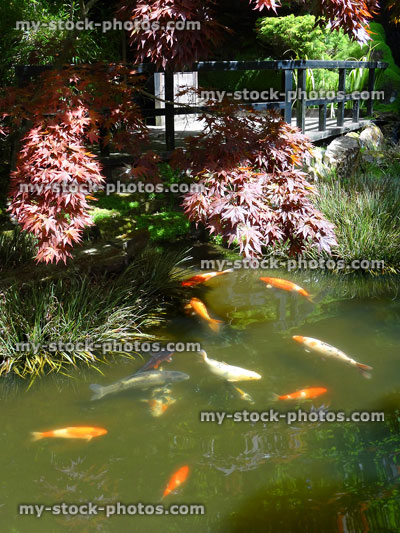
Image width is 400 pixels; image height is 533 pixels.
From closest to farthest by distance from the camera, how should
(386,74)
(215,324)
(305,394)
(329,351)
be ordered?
(305,394), (329,351), (215,324), (386,74)

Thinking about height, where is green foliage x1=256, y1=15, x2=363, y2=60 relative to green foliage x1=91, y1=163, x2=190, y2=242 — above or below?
above

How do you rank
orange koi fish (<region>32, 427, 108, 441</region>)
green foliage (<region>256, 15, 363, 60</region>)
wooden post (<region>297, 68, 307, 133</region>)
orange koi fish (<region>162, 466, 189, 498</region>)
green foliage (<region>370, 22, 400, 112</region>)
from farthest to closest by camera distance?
green foliage (<region>370, 22, 400, 112</region>), green foliage (<region>256, 15, 363, 60</region>), wooden post (<region>297, 68, 307, 133</region>), orange koi fish (<region>32, 427, 108, 441</region>), orange koi fish (<region>162, 466, 189, 498</region>)

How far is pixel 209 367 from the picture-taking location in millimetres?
4312

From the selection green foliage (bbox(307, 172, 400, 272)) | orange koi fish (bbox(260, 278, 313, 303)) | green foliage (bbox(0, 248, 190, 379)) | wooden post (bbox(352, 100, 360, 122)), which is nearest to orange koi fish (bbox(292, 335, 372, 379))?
Result: orange koi fish (bbox(260, 278, 313, 303))

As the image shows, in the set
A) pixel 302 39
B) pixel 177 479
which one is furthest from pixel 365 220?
pixel 302 39

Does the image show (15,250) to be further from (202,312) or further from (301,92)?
(301,92)

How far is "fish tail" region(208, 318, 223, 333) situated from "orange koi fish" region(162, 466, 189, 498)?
1779 mm

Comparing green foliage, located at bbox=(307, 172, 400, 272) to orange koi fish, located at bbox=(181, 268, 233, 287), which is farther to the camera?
green foliage, located at bbox=(307, 172, 400, 272)

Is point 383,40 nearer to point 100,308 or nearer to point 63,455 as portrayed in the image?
point 100,308

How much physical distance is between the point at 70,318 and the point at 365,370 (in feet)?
7.29

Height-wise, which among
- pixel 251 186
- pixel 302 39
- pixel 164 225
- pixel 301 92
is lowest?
pixel 164 225

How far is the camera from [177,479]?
3.22 meters

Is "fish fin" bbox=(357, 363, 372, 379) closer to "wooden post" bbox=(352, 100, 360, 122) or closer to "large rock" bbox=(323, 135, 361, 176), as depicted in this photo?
"large rock" bbox=(323, 135, 361, 176)

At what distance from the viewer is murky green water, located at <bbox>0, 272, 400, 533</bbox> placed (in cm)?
298
